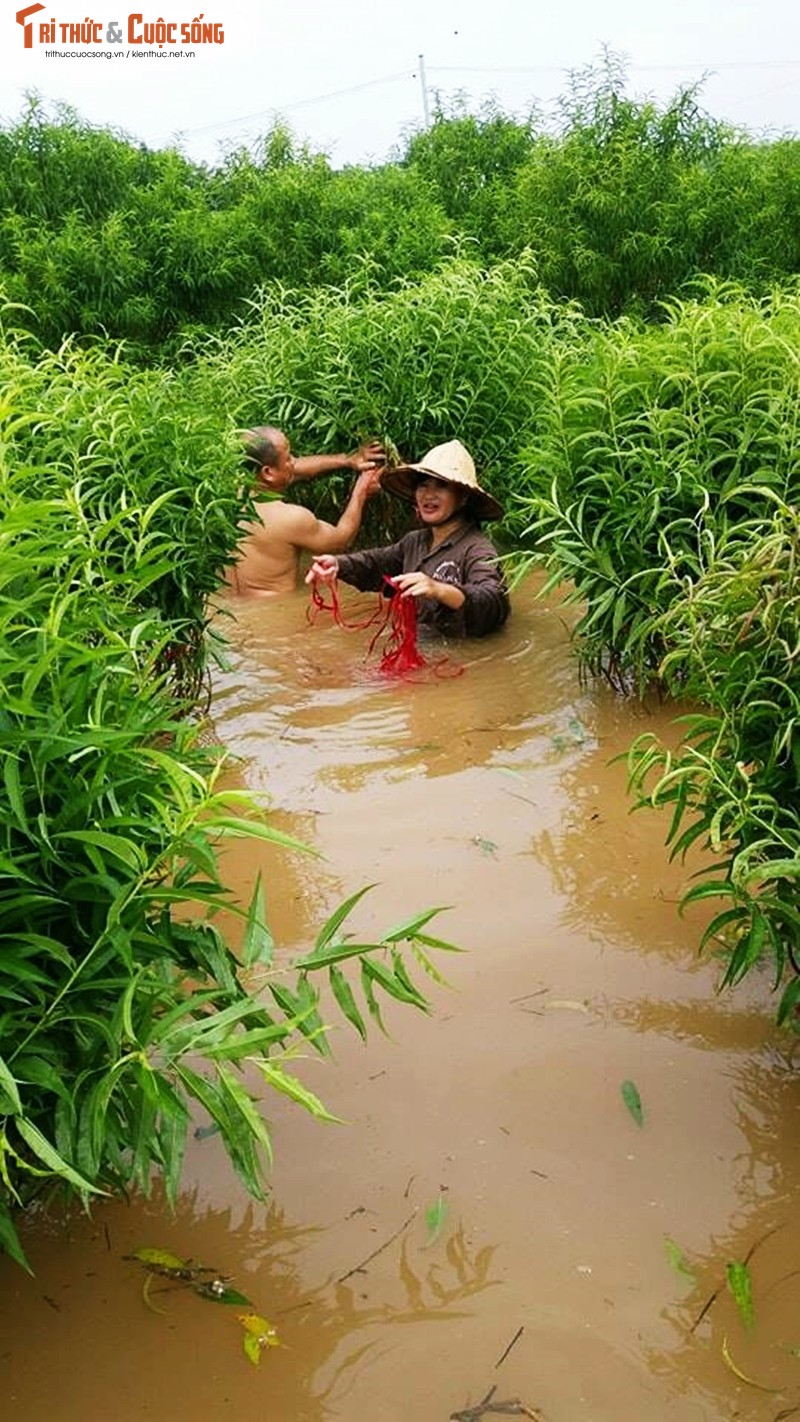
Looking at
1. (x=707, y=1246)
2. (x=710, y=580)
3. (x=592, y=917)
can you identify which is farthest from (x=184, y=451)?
(x=707, y=1246)

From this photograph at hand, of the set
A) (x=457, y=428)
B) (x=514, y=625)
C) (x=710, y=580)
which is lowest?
(x=514, y=625)

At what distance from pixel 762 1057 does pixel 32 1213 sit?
5.17ft

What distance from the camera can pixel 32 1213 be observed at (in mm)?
2549

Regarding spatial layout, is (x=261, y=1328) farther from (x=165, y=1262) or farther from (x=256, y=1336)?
(x=165, y=1262)

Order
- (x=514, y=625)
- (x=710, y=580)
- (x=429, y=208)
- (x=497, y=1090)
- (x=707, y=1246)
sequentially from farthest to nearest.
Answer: (x=429, y=208)
(x=514, y=625)
(x=497, y=1090)
(x=710, y=580)
(x=707, y=1246)

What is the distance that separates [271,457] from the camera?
670cm

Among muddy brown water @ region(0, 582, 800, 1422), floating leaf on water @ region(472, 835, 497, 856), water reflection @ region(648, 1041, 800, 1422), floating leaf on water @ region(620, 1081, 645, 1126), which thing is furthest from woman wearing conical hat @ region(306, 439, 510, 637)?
water reflection @ region(648, 1041, 800, 1422)

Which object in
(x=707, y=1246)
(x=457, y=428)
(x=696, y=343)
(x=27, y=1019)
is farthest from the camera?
(x=457, y=428)

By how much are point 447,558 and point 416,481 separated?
52cm

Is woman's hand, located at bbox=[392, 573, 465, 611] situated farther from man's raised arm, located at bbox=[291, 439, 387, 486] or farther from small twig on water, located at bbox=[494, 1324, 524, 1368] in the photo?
small twig on water, located at bbox=[494, 1324, 524, 1368]

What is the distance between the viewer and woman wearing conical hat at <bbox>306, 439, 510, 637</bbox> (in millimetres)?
6047

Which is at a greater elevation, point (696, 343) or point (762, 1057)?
point (696, 343)

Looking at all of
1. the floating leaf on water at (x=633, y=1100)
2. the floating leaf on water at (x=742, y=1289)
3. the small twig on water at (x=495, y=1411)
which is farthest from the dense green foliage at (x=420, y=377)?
the small twig on water at (x=495, y=1411)

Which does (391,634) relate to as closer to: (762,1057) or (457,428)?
(457,428)
